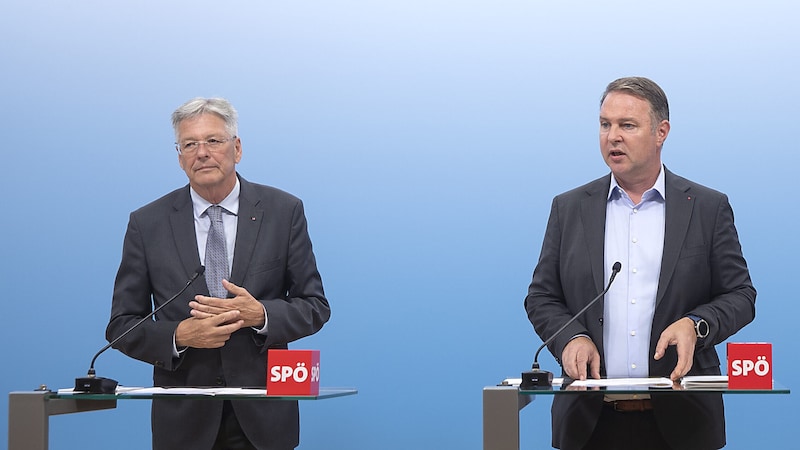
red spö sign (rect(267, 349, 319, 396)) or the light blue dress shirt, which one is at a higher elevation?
the light blue dress shirt

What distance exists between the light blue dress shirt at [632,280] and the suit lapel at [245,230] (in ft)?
3.30

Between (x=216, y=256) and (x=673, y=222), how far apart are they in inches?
50.9

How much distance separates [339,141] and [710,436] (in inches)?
95.0

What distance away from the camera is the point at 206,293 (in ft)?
10.1

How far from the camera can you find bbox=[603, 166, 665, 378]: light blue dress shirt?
114 inches

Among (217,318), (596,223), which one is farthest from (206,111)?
(596,223)

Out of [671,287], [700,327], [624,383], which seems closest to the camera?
[624,383]

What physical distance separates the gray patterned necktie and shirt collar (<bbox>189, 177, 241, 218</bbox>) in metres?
0.02

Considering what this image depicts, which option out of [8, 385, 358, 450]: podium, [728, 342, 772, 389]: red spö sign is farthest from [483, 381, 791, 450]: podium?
[8, 385, 358, 450]: podium

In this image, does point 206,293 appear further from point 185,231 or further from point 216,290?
point 185,231

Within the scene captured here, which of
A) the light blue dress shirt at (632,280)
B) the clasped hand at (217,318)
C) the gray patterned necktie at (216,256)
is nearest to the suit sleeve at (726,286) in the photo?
the light blue dress shirt at (632,280)

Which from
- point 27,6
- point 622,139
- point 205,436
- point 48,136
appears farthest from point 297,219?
point 27,6

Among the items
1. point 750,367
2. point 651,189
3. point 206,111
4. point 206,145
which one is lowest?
point 750,367

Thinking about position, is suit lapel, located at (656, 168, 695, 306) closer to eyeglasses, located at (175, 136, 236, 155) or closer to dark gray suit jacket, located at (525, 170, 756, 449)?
dark gray suit jacket, located at (525, 170, 756, 449)
